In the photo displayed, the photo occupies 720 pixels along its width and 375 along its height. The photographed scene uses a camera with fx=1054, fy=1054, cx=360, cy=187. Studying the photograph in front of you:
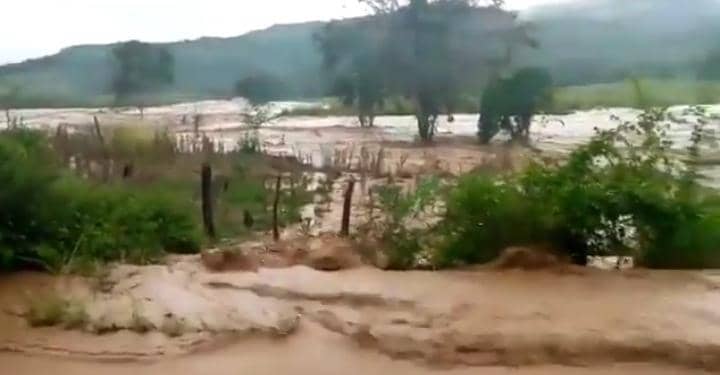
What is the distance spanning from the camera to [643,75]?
16.9ft

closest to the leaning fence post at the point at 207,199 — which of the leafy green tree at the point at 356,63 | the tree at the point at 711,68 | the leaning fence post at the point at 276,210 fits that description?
the leaning fence post at the point at 276,210

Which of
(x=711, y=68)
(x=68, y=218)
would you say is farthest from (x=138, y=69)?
(x=711, y=68)

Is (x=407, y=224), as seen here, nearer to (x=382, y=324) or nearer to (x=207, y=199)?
(x=382, y=324)

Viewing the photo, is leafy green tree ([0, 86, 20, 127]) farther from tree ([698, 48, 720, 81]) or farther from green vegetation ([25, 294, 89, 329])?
tree ([698, 48, 720, 81])

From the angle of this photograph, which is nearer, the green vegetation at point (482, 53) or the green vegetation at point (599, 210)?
the green vegetation at point (599, 210)

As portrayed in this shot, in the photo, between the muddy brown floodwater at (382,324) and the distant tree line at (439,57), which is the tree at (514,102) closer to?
the distant tree line at (439,57)

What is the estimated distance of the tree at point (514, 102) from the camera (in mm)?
5152

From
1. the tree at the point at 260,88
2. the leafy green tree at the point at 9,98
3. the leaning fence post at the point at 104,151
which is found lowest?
the leaning fence post at the point at 104,151

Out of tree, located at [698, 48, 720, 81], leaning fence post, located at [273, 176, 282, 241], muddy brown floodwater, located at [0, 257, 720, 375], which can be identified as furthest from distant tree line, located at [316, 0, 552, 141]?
muddy brown floodwater, located at [0, 257, 720, 375]

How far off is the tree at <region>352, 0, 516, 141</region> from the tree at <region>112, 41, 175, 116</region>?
3.90ft

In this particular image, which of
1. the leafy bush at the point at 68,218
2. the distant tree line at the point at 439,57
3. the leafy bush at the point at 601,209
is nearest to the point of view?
the leafy bush at the point at 601,209

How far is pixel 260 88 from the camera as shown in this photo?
18.1 ft

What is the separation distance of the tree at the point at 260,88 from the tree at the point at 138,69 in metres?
0.39

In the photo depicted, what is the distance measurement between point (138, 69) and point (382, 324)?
2.62 metres
